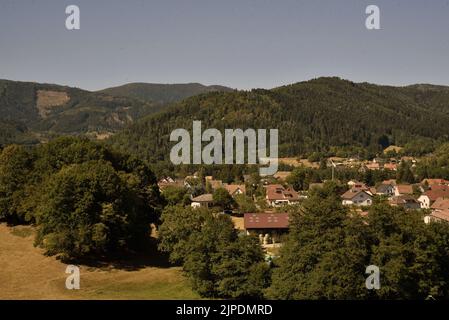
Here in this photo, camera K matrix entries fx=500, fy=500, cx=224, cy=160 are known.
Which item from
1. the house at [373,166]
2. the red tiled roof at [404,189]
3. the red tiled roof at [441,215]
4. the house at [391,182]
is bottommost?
the red tiled roof at [441,215]

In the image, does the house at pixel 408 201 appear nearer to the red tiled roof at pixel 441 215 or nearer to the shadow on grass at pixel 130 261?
the red tiled roof at pixel 441 215

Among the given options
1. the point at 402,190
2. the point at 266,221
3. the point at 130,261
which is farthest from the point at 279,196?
the point at 130,261

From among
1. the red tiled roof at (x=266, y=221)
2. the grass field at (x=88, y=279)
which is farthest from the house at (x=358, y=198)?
the grass field at (x=88, y=279)

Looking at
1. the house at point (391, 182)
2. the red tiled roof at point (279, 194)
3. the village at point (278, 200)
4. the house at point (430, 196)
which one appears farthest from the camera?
the house at point (391, 182)

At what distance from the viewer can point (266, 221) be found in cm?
5103

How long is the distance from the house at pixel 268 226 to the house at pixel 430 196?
118ft

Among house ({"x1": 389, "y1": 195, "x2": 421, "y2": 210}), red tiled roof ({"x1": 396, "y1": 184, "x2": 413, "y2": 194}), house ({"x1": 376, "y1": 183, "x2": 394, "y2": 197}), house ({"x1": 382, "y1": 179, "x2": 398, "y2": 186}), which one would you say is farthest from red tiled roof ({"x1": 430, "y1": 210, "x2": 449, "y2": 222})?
house ({"x1": 382, "y1": 179, "x2": 398, "y2": 186})

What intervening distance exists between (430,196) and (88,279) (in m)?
61.2

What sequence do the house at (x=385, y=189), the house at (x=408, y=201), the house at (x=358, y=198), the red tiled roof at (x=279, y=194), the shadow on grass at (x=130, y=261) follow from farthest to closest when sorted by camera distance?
the house at (x=385, y=189) → the house at (x=358, y=198) → the red tiled roof at (x=279, y=194) → the house at (x=408, y=201) → the shadow on grass at (x=130, y=261)

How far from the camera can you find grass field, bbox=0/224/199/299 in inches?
1151

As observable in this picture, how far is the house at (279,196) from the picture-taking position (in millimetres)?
78688

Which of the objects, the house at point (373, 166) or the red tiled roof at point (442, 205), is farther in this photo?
the house at point (373, 166)

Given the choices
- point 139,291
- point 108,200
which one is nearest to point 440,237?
point 139,291

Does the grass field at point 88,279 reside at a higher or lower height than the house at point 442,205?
lower
